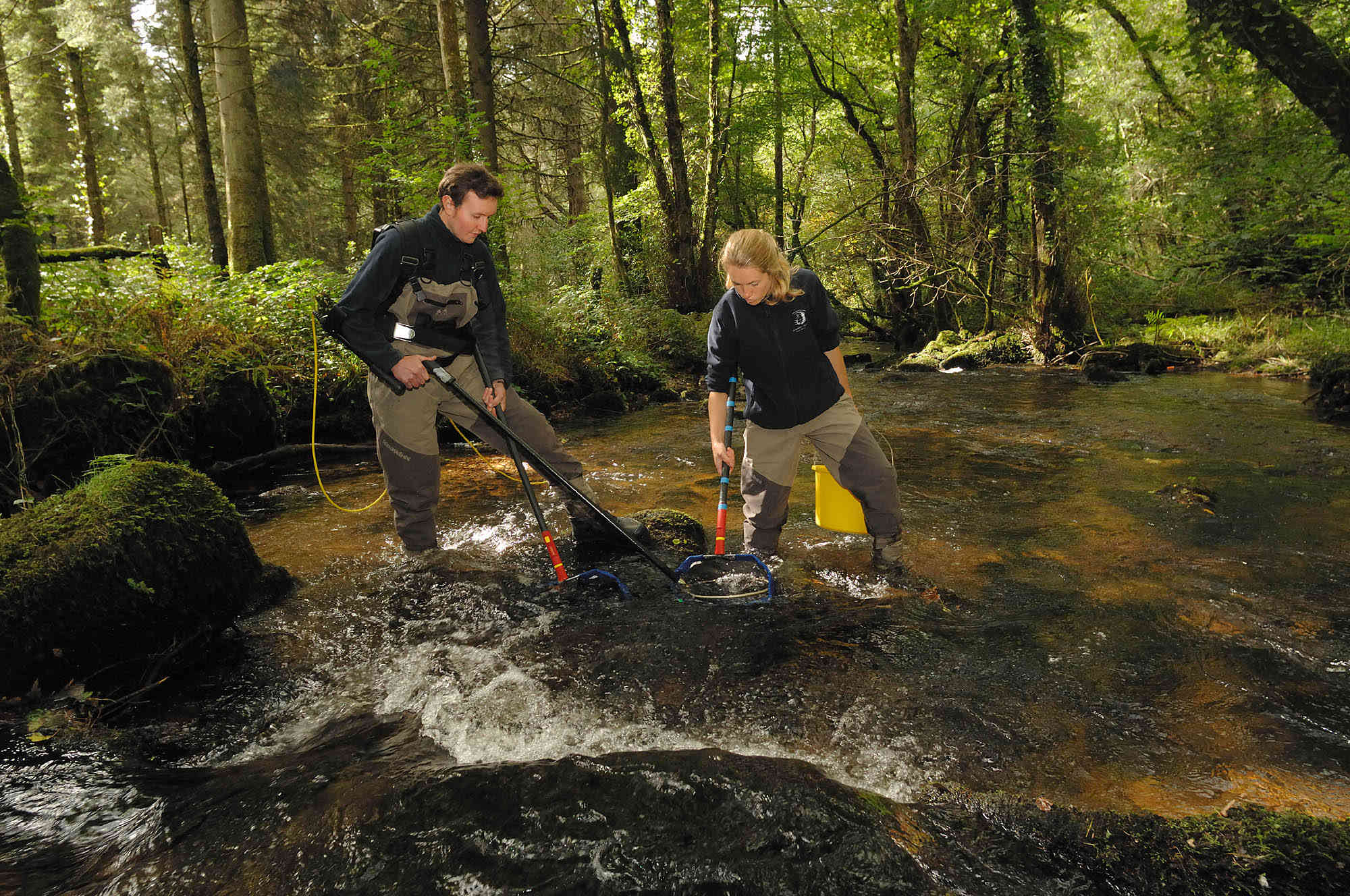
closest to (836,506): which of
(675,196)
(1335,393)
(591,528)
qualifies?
(591,528)

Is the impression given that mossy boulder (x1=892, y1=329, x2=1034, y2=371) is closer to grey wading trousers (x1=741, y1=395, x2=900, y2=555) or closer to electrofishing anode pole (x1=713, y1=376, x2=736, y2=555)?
grey wading trousers (x1=741, y1=395, x2=900, y2=555)

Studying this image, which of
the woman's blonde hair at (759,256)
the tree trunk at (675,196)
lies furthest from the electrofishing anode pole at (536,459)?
the tree trunk at (675,196)

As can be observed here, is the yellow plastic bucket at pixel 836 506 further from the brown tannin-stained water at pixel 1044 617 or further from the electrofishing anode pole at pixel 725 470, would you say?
the electrofishing anode pole at pixel 725 470

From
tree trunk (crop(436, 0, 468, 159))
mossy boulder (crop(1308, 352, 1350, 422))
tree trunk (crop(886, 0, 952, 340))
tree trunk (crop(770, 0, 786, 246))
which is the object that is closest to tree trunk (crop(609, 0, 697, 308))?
tree trunk (crop(770, 0, 786, 246))

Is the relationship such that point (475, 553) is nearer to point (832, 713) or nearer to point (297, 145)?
point (832, 713)

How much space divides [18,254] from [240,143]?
6.30 m

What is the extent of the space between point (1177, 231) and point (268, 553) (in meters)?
20.2

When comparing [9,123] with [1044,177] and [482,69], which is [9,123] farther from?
[1044,177]

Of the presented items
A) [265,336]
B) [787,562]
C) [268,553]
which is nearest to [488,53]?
[265,336]

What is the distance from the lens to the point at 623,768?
267cm

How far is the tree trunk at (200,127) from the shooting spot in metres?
14.0

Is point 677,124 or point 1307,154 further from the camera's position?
point 677,124

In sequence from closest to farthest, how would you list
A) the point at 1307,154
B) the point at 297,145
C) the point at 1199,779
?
the point at 1199,779
the point at 1307,154
the point at 297,145

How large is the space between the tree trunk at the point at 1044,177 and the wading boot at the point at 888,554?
1216 centimetres
